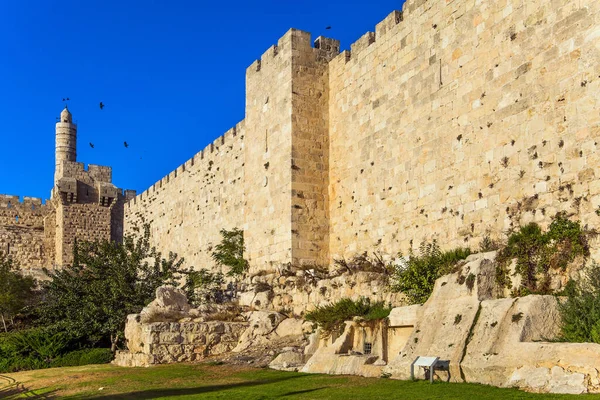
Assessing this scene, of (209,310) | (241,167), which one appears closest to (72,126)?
(241,167)

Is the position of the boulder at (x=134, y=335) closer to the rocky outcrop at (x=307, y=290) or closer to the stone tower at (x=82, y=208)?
the rocky outcrop at (x=307, y=290)

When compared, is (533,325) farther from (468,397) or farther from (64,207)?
(64,207)

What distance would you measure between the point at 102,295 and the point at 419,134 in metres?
7.75

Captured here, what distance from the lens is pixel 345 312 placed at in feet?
37.2

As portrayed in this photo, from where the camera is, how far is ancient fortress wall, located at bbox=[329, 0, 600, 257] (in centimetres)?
937

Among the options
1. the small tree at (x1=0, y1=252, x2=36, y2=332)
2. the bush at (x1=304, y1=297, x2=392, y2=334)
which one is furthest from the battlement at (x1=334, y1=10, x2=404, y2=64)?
the small tree at (x1=0, y1=252, x2=36, y2=332)

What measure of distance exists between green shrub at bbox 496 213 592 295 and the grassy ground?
2.09 metres

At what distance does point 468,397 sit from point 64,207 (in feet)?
85.1

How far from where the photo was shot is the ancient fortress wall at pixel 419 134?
9.54 metres

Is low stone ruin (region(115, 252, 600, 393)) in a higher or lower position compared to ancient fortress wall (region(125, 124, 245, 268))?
lower

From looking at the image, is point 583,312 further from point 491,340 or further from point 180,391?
point 180,391

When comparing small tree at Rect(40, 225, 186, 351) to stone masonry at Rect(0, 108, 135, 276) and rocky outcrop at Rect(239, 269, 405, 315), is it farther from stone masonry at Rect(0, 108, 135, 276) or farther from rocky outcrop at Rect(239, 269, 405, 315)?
stone masonry at Rect(0, 108, 135, 276)

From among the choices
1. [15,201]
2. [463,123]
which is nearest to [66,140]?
[15,201]

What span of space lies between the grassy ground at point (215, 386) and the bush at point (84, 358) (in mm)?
1598
